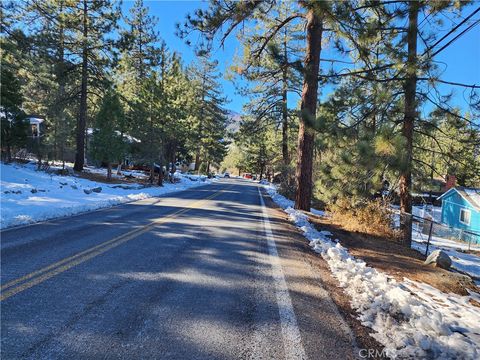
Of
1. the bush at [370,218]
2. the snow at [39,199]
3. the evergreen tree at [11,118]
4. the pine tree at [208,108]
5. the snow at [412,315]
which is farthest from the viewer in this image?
the pine tree at [208,108]

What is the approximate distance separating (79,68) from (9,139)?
781 centimetres

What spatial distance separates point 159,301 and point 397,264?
15.7 ft

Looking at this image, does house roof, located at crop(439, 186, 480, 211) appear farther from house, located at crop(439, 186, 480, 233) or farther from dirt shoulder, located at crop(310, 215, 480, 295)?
dirt shoulder, located at crop(310, 215, 480, 295)

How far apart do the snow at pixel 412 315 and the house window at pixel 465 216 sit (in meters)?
29.8

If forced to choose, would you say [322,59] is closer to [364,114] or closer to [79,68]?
[364,114]

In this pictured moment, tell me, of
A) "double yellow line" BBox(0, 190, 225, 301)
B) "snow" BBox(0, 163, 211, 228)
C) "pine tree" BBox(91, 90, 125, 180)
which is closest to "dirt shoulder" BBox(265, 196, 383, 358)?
"double yellow line" BBox(0, 190, 225, 301)

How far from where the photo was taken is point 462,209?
102ft

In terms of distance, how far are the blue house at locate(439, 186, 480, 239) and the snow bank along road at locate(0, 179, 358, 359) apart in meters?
28.9

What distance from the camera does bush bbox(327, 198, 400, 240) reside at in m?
9.96

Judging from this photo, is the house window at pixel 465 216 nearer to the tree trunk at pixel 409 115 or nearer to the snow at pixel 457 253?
the snow at pixel 457 253

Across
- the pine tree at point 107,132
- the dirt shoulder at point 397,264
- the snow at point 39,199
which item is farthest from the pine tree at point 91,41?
the dirt shoulder at point 397,264

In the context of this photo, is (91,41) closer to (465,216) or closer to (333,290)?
(333,290)

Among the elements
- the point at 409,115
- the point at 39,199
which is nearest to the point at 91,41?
the point at 39,199

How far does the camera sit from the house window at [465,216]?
97.9 feet
